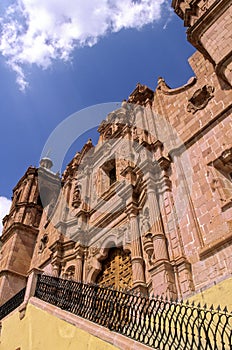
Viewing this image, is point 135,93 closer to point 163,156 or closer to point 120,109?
point 120,109

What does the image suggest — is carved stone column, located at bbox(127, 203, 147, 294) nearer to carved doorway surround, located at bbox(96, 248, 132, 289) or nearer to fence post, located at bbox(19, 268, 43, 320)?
carved doorway surround, located at bbox(96, 248, 132, 289)

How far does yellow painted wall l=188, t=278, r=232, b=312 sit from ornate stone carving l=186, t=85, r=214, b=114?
21.1 feet

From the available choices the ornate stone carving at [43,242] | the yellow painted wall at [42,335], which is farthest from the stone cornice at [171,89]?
the ornate stone carving at [43,242]

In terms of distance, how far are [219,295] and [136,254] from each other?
14.0ft

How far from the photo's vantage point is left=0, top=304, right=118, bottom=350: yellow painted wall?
548 centimetres

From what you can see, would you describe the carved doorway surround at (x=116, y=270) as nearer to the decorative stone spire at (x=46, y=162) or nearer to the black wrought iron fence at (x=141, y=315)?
the black wrought iron fence at (x=141, y=315)

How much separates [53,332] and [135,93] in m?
12.1

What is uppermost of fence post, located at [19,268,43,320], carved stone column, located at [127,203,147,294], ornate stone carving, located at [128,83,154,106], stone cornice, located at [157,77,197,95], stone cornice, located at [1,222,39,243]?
ornate stone carving, located at [128,83,154,106]

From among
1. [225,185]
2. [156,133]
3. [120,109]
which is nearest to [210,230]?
[225,185]

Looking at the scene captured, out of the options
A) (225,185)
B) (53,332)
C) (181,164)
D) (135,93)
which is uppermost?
(135,93)

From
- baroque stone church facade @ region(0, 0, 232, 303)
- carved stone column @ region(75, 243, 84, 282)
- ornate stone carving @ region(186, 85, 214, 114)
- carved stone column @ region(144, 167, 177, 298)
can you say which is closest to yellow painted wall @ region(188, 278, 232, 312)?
baroque stone church facade @ region(0, 0, 232, 303)

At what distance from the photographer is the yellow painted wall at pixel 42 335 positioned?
5.48 m

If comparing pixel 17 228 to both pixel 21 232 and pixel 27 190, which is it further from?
pixel 27 190

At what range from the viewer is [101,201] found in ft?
47.2
